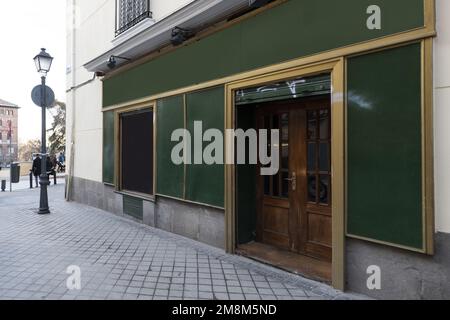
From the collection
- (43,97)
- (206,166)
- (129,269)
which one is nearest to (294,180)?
(206,166)

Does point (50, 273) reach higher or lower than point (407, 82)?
lower

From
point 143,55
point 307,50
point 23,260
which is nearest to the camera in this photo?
point 307,50

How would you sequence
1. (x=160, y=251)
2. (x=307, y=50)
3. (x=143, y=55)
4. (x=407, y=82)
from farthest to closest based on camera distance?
(x=143, y=55)
(x=160, y=251)
(x=307, y=50)
(x=407, y=82)

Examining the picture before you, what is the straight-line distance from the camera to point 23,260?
482 cm

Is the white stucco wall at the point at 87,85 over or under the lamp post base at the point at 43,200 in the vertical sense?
over

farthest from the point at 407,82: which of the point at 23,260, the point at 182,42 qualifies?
the point at 23,260

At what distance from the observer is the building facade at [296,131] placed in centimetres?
311

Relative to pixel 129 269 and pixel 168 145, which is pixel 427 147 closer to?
pixel 129 269

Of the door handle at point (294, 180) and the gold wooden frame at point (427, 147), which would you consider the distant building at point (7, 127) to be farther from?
the gold wooden frame at point (427, 147)

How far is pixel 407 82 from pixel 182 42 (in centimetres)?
410

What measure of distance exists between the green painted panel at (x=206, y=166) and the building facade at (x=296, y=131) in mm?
29

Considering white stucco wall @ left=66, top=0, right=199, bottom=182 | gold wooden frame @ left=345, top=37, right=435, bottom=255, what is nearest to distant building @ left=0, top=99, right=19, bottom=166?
white stucco wall @ left=66, top=0, right=199, bottom=182

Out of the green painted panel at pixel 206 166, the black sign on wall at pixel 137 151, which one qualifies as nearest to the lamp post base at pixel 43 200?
the black sign on wall at pixel 137 151
